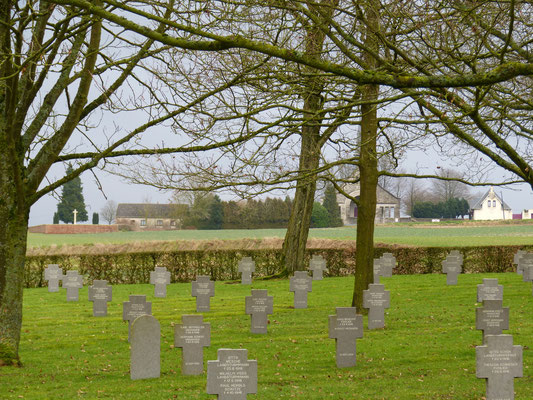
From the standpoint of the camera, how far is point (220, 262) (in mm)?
26453

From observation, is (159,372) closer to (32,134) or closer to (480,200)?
(32,134)

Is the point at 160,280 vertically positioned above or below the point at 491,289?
below

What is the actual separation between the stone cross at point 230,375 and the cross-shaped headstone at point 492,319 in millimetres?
4947

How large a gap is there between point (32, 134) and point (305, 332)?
20.8ft

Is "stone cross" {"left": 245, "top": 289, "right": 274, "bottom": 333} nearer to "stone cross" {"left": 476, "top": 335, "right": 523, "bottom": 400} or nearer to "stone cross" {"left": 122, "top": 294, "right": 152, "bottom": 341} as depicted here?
"stone cross" {"left": 122, "top": 294, "right": 152, "bottom": 341}

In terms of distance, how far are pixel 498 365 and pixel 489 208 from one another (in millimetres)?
80877

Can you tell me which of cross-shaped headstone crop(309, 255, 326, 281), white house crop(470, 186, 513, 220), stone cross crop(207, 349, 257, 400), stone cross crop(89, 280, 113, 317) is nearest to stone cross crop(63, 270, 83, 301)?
stone cross crop(89, 280, 113, 317)

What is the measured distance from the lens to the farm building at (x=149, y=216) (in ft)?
209

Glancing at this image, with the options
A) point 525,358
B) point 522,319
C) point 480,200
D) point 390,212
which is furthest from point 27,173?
point 480,200

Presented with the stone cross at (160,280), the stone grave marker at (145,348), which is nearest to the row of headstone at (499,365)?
the stone grave marker at (145,348)

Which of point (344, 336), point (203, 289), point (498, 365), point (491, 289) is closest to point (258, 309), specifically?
point (344, 336)

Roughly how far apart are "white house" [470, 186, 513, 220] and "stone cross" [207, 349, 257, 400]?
8054 centimetres

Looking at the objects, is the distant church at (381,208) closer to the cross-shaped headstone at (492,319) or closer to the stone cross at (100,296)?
the stone cross at (100,296)

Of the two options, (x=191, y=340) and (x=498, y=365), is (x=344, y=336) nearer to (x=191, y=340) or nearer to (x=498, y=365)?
(x=191, y=340)
